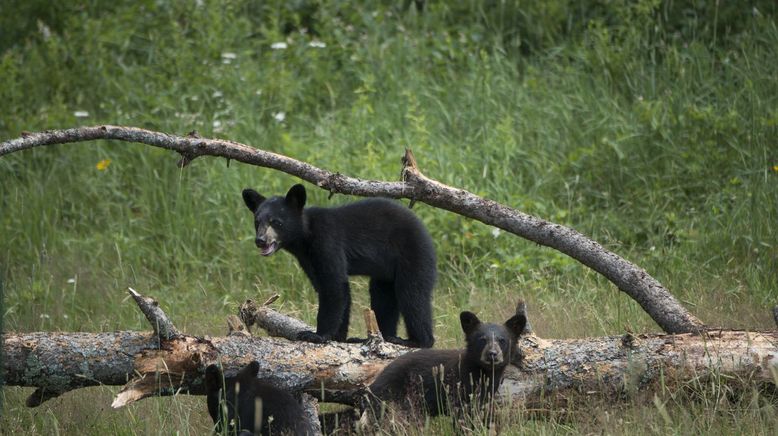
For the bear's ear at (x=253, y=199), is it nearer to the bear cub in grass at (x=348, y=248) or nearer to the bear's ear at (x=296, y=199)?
the bear cub in grass at (x=348, y=248)

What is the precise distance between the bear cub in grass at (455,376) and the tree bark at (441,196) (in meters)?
0.75

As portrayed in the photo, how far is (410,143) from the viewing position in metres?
8.79

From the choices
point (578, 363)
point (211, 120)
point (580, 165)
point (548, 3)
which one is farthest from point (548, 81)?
point (578, 363)

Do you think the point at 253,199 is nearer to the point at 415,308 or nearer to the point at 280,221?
the point at 280,221

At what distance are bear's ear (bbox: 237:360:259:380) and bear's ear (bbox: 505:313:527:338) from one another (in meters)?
1.23

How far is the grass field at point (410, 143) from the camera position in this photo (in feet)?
24.7

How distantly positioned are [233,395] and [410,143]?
4.49 m

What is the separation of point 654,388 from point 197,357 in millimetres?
2190

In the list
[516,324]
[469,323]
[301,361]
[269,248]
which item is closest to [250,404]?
[301,361]

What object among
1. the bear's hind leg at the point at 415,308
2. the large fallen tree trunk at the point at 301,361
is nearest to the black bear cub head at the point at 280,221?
the bear's hind leg at the point at 415,308

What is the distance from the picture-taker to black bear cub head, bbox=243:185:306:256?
5852 mm

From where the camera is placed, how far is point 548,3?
10297 mm

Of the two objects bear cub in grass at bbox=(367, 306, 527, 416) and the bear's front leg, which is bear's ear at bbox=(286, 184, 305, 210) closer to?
the bear's front leg

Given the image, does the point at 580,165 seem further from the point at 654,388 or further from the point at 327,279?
the point at 654,388
